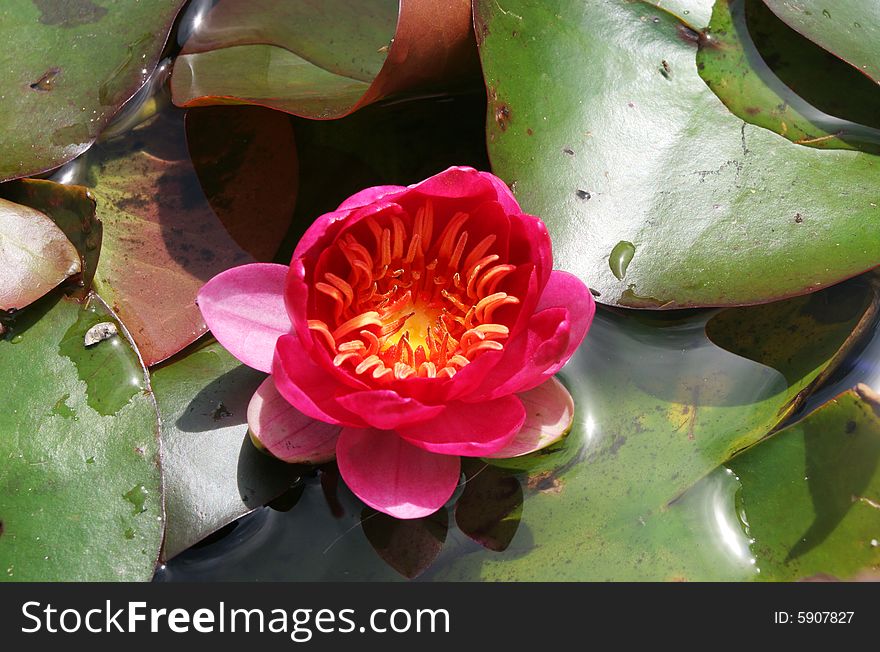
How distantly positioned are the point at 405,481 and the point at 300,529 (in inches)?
12.1

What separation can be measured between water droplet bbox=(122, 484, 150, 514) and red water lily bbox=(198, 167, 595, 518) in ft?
0.78

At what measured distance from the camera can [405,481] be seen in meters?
1.45

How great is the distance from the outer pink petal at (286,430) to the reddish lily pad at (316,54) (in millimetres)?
676

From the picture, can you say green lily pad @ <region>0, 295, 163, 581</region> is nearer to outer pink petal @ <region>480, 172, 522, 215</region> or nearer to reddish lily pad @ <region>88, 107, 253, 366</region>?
reddish lily pad @ <region>88, 107, 253, 366</region>

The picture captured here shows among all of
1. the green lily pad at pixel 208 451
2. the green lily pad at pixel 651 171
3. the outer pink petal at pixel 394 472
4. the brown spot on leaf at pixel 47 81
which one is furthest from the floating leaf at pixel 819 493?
the brown spot on leaf at pixel 47 81

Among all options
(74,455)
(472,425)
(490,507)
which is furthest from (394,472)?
(74,455)

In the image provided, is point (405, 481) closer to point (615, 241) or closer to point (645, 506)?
point (645, 506)

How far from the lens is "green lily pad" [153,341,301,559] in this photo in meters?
1.52

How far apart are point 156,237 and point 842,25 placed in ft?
5.83

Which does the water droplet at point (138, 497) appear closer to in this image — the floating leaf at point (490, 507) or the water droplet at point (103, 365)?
the water droplet at point (103, 365)

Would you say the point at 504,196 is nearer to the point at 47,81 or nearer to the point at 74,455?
the point at 74,455

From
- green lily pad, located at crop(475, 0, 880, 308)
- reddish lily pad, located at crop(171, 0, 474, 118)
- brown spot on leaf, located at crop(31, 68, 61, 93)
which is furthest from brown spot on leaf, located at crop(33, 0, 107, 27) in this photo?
green lily pad, located at crop(475, 0, 880, 308)

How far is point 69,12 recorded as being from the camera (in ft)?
6.04

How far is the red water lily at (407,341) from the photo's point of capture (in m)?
1.39
